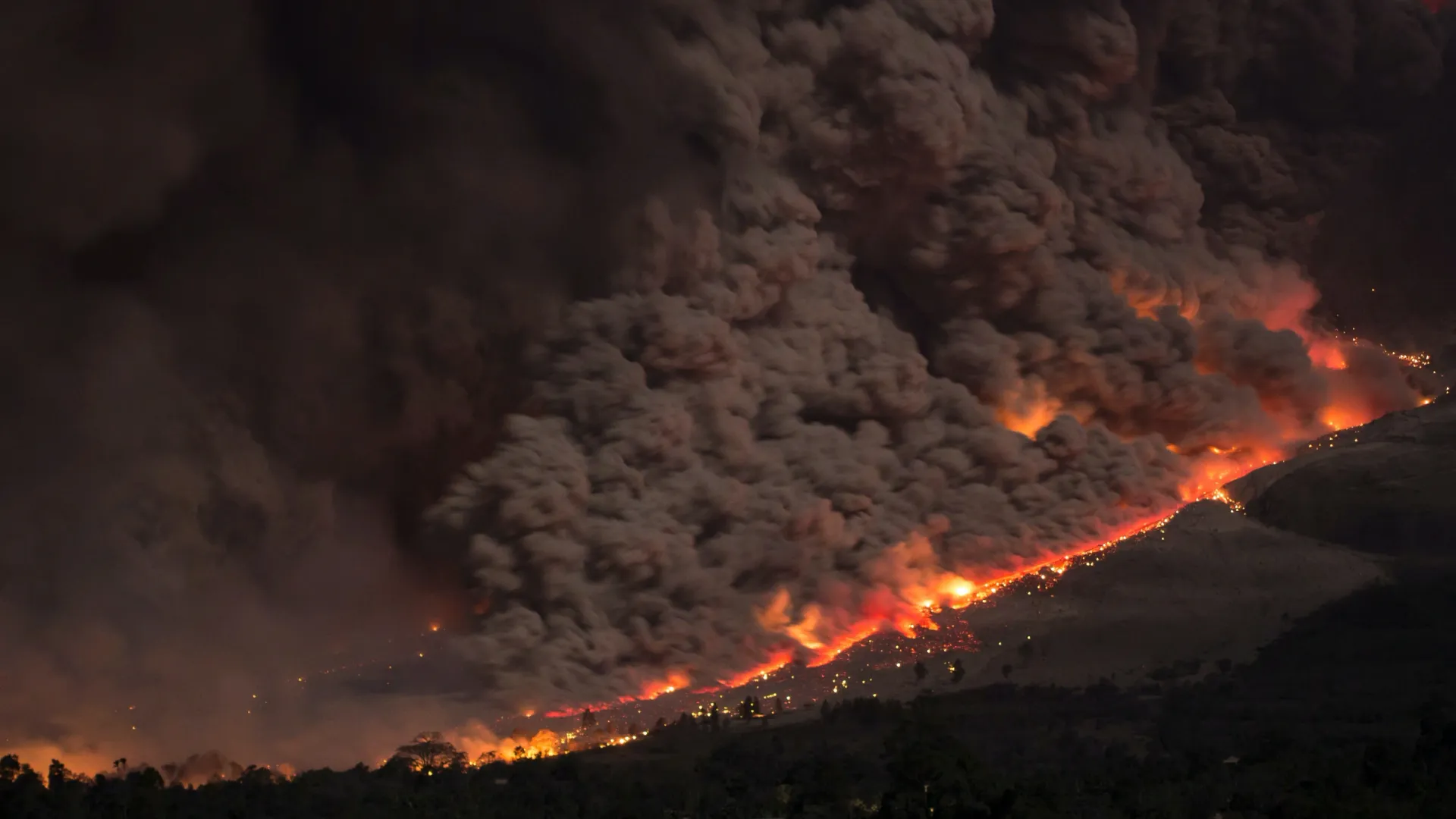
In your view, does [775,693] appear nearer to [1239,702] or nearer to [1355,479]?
[1239,702]

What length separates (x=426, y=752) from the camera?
2558 cm

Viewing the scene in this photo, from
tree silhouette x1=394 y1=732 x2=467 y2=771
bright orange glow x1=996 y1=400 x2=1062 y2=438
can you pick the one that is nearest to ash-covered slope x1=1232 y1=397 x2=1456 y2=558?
bright orange glow x1=996 y1=400 x2=1062 y2=438

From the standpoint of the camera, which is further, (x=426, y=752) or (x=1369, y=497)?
(x=1369, y=497)

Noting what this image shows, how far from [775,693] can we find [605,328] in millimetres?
6264

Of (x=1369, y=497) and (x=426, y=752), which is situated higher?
(x=1369, y=497)

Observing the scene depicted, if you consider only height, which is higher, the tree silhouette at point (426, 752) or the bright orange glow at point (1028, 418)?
the bright orange glow at point (1028, 418)

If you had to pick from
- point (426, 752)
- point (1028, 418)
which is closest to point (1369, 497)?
point (1028, 418)

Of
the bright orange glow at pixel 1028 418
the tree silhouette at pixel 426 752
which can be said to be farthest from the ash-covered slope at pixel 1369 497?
the tree silhouette at pixel 426 752

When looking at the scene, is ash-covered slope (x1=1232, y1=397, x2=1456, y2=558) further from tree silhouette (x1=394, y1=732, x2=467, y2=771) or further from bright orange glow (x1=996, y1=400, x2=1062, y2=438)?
tree silhouette (x1=394, y1=732, x2=467, y2=771)

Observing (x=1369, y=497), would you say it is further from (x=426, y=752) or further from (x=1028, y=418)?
(x=426, y=752)

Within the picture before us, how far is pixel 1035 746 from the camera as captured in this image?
27.1m

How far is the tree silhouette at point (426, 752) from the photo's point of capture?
83.8ft

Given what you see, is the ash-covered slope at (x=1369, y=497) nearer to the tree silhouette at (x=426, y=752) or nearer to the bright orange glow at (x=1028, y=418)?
the bright orange glow at (x=1028, y=418)

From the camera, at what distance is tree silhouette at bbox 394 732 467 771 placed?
2553cm
